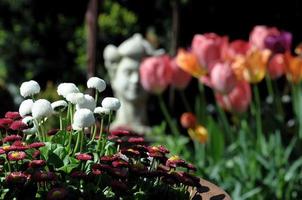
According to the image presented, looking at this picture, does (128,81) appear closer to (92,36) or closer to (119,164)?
(92,36)

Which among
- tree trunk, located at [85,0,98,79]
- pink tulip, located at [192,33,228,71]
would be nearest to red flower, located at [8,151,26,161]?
pink tulip, located at [192,33,228,71]

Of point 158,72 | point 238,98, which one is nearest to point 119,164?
point 238,98

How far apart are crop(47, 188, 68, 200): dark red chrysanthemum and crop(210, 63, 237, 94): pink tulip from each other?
2.25 m

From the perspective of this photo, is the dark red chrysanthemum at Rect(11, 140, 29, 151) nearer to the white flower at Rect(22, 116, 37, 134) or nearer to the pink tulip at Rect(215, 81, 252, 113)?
the white flower at Rect(22, 116, 37, 134)

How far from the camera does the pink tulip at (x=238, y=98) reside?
4.31 m

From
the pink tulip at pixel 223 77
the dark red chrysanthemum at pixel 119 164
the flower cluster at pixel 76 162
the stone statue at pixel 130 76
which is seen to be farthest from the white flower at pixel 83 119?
the stone statue at pixel 130 76

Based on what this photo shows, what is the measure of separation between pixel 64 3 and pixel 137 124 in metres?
1.61

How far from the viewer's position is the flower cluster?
200 centimetres

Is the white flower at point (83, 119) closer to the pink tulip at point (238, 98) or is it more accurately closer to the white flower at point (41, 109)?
→ the white flower at point (41, 109)

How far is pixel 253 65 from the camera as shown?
418cm

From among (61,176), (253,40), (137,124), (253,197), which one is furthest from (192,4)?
(61,176)

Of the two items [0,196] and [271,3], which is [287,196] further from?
[271,3]

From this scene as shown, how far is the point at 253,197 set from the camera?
4.16 metres

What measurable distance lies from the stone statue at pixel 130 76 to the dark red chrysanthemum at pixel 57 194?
390 cm
